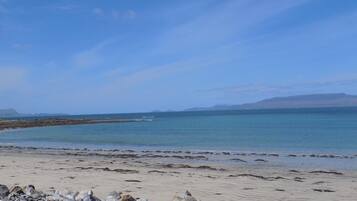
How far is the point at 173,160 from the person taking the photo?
23.4 m

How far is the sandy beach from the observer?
40.9 feet

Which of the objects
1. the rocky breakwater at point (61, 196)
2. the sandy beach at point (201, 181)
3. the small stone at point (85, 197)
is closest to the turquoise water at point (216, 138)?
the sandy beach at point (201, 181)

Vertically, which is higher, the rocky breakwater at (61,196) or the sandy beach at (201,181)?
the rocky breakwater at (61,196)

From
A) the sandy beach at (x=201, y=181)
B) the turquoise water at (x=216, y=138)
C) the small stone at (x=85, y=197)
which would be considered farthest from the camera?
the turquoise water at (x=216, y=138)

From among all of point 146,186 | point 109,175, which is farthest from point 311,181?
point 109,175

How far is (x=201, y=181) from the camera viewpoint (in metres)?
14.9

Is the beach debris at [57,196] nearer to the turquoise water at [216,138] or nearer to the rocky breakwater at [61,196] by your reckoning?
the rocky breakwater at [61,196]

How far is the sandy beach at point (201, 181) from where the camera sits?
12.5 m

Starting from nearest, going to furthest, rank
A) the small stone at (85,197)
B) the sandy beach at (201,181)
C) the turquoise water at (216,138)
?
the small stone at (85,197) → the sandy beach at (201,181) → the turquoise water at (216,138)

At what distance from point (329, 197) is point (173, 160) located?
11952mm

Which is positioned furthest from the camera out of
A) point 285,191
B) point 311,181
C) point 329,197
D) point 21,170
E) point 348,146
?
point 348,146

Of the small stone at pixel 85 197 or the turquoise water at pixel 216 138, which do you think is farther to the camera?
the turquoise water at pixel 216 138

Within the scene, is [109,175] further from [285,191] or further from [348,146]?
[348,146]

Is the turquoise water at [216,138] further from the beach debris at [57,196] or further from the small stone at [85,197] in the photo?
the small stone at [85,197]
